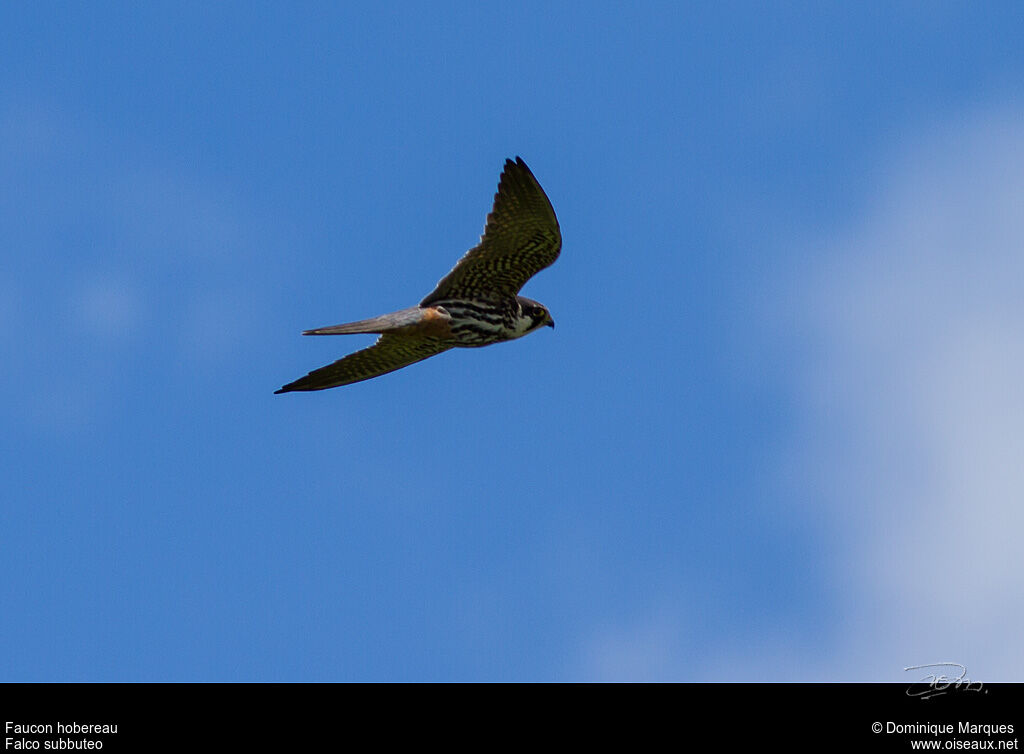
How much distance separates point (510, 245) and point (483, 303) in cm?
77

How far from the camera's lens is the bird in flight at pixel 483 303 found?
45.8ft

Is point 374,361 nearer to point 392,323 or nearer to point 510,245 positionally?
point 392,323

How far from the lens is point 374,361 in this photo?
49.3ft

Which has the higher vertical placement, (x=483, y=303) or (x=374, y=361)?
(x=483, y=303)

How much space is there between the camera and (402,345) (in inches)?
585

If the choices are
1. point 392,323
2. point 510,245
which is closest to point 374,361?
point 392,323

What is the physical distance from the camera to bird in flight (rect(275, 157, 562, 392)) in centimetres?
1397

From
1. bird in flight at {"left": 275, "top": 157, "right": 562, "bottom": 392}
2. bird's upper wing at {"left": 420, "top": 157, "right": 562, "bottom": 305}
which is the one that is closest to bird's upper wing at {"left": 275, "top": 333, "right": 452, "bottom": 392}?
bird in flight at {"left": 275, "top": 157, "right": 562, "bottom": 392}
